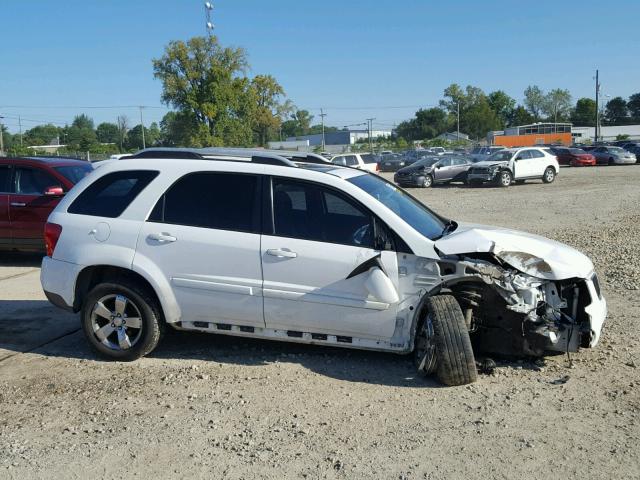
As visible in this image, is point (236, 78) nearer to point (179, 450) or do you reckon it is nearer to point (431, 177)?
point (431, 177)

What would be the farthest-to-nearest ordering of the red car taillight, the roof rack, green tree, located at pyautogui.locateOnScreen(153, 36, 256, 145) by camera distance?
green tree, located at pyautogui.locateOnScreen(153, 36, 256, 145), the red car taillight, the roof rack

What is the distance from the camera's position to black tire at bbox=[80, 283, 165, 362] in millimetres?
5344

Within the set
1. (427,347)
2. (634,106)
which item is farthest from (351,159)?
(634,106)

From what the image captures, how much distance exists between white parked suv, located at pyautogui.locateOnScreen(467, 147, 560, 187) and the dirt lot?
2228 cm

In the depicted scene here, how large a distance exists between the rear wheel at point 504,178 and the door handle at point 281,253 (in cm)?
2445

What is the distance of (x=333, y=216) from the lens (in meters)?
5.12

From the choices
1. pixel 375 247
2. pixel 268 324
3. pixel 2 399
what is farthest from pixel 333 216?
pixel 2 399

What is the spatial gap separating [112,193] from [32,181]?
5365 millimetres

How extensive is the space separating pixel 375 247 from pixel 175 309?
1773 mm

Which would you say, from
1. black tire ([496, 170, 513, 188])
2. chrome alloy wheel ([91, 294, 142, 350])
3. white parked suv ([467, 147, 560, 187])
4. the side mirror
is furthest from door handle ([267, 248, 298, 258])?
black tire ([496, 170, 513, 188])

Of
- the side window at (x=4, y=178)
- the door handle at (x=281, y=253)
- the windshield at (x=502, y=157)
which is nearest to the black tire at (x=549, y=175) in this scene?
the windshield at (x=502, y=157)

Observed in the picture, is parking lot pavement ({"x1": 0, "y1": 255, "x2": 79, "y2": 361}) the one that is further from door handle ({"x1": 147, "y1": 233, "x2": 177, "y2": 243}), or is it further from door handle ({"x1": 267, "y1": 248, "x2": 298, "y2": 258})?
door handle ({"x1": 267, "y1": 248, "x2": 298, "y2": 258})

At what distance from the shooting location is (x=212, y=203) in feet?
17.5

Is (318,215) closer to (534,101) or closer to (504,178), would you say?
(504,178)
